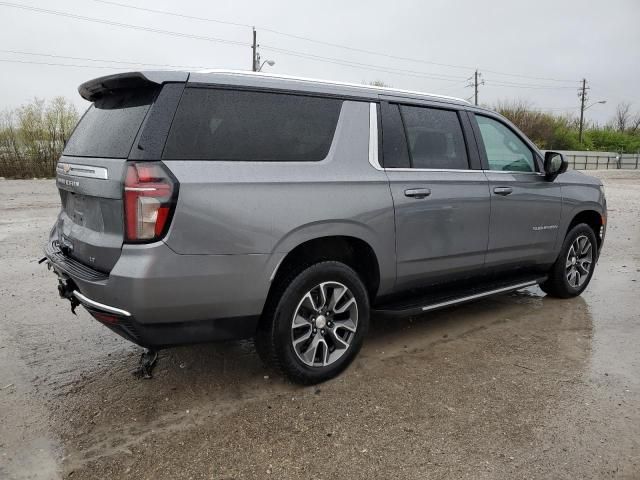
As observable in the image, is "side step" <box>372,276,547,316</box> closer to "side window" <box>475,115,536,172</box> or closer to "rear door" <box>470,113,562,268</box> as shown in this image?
"rear door" <box>470,113,562,268</box>

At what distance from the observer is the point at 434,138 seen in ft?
12.9

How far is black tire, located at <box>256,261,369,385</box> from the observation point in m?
3.03

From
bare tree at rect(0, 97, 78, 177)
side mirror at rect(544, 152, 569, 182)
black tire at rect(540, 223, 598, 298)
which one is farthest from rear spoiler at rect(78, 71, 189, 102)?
bare tree at rect(0, 97, 78, 177)

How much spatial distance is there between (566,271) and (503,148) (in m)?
1.55

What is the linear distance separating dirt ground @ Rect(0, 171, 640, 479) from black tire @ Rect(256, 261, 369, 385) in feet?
0.43

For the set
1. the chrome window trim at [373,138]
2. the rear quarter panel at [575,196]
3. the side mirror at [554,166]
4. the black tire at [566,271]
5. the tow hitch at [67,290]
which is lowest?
the black tire at [566,271]

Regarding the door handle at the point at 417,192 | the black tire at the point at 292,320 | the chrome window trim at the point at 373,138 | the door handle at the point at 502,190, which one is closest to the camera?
the black tire at the point at 292,320

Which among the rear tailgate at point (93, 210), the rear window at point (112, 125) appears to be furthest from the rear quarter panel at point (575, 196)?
the rear tailgate at point (93, 210)

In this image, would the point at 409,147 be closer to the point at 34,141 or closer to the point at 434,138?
the point at 434,138

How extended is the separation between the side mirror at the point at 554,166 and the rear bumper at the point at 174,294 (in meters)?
3.08

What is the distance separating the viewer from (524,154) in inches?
183

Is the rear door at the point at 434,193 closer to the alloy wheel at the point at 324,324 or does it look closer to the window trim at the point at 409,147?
the window trim at the point at 409,147

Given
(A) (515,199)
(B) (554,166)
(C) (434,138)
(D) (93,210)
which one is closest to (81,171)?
(D) (93,210)

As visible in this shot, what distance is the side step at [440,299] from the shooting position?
3.58 meters
